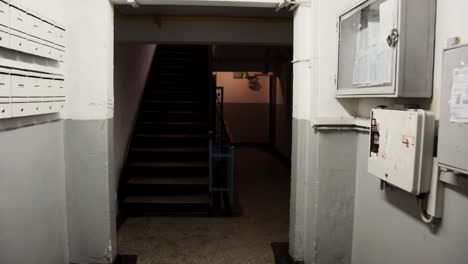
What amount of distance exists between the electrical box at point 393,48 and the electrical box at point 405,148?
0.12m

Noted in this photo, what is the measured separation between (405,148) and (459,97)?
1.22ft

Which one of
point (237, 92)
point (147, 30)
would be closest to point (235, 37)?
point (147, 30)

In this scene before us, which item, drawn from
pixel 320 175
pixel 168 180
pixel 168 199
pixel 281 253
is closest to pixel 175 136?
pixel 168 180

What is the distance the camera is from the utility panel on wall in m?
1.55

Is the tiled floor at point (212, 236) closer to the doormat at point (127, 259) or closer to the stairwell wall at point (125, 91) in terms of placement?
the doormat at point (127, 259)

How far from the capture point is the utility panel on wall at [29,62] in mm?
1548

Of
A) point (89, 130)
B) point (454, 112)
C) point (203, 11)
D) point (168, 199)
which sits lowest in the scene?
point (168, 199)

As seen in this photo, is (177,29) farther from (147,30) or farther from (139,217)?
(139,217)

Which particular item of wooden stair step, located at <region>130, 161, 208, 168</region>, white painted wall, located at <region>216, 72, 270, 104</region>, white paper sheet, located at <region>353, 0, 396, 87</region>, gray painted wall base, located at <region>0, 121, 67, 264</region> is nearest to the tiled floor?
wooden stair step, located at <region>130, 161, 208, 168</region>

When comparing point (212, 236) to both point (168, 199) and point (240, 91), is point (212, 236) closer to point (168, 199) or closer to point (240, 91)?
point (168, 199)

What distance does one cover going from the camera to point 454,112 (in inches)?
50.4

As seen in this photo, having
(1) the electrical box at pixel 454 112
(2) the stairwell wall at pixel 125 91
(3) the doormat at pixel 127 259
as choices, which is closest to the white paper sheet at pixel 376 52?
(1) the electrical box at pixel 454 112

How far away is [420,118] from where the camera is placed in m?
1.47

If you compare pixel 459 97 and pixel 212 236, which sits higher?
pixel 459 97
